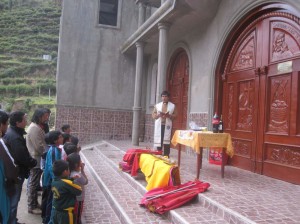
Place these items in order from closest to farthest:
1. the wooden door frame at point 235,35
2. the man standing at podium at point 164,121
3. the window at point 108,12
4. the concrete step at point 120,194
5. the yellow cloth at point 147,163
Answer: the concrete step at point 120,194 → the yellow cloth at point 147,163 → the wooden door frame at point 235,35 → the man standing at podium at point 164,121 → the window at point 108,12

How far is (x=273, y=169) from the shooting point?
18.3ft

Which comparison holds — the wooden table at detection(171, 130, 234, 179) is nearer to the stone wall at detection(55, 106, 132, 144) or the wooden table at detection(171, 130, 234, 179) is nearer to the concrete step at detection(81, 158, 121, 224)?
the concrete step at detection(81, 158, 121, 224)

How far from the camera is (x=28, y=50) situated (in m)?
58.4

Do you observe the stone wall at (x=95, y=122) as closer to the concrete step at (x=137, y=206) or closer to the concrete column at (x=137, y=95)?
the concrete column at (x=137, y=95)

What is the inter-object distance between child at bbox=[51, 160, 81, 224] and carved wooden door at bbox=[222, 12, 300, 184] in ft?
12.2

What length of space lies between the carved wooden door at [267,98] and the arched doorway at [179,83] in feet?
8.04

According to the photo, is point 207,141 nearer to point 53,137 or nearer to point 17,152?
point 53,137

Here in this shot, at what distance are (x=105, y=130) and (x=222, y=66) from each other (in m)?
6.73

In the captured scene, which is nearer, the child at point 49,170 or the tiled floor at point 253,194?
the tiled floor at point 253,194

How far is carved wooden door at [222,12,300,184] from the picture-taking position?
5.23 meters

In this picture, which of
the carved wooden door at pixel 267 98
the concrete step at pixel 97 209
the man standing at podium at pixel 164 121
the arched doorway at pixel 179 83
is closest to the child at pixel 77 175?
the concrete step at pixel 97 209

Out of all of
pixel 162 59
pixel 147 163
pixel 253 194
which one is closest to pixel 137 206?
pixel 147 163

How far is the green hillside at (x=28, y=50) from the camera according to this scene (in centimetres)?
4925

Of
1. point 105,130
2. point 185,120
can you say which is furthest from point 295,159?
point 105,130
